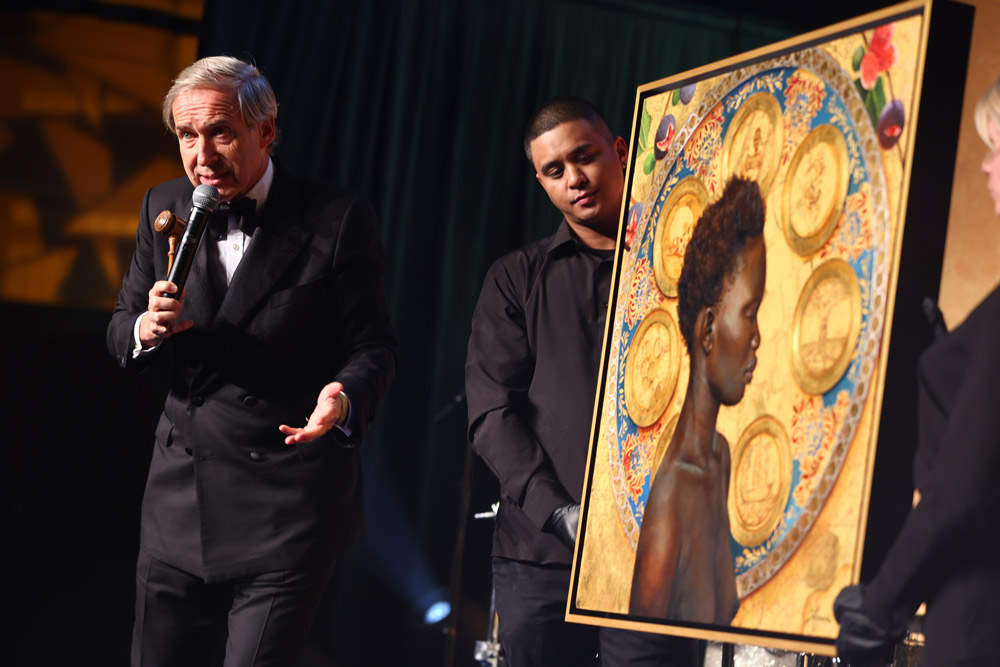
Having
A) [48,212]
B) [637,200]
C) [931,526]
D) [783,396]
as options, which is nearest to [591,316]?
[637,200]

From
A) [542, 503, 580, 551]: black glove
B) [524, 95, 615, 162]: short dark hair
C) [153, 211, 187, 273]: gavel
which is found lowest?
[542, 503, 580, 551]: black glove

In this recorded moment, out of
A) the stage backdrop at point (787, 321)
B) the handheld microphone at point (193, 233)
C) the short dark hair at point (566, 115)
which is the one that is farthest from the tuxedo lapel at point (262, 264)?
the stage backdrop at point (787, 321)

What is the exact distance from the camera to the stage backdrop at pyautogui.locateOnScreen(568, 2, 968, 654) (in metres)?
1.34

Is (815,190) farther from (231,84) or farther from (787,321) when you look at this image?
(231,84)

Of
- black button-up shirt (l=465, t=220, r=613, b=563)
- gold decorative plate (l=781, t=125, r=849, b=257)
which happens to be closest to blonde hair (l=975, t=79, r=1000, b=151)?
gold decorative plate (l=781, t=125, r=849, b=257)

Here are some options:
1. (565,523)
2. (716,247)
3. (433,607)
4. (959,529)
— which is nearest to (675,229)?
(716,247)

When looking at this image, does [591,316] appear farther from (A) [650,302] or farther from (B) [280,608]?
(B) [280,608]

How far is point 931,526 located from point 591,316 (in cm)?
104

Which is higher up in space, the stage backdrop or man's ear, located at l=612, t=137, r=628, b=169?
man's ear, located at l=612, t=137, r=628, b=169

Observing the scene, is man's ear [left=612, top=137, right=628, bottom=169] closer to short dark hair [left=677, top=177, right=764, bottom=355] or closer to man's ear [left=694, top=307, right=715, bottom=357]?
short dark hair [left=677, top=177, right=764, bottom=355]

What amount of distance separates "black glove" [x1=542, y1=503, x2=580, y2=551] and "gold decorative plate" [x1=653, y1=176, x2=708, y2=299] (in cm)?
46

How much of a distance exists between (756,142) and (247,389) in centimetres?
107

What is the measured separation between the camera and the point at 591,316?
2.15 m

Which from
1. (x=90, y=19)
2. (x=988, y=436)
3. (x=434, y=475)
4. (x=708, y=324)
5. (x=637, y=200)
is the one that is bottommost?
(x=434, y=475)
